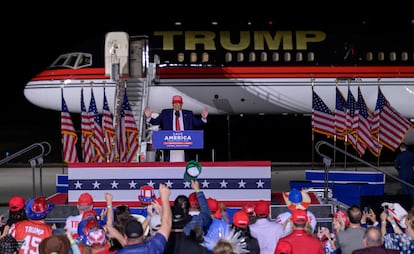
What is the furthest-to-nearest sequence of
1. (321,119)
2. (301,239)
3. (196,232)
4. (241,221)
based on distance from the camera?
(321,119), (241,221), (301,239), (196,232)

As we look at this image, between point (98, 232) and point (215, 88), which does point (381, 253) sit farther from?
point (215, 88)

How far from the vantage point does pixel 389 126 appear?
2297cm

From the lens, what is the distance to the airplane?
27.4 metres

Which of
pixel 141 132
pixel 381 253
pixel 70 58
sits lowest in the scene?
pixel 381 253

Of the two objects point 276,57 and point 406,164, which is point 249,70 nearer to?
point 276,57

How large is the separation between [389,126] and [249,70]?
6.00 metres

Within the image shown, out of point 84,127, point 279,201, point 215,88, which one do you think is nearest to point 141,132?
point 84,127

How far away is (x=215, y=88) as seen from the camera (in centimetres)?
2753

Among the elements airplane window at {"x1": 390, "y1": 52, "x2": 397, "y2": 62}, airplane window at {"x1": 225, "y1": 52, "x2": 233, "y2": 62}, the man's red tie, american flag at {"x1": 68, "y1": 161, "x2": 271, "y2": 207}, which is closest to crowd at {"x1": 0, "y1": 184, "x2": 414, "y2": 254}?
american flag at {"x1": 68, "y1": 161, "x2": 271, "y2": 207}

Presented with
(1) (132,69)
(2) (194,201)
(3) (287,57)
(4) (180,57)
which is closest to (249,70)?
(3) (287,57)

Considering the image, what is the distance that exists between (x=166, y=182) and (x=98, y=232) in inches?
273

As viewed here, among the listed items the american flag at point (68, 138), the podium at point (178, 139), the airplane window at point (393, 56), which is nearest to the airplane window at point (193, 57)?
the american flag at point (68, 138)

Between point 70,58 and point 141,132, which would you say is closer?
point 141,132

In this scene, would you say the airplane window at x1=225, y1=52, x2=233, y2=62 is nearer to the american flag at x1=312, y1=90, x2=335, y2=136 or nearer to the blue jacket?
the american flag at x1=312, y1=90, x2=335, y2=136
